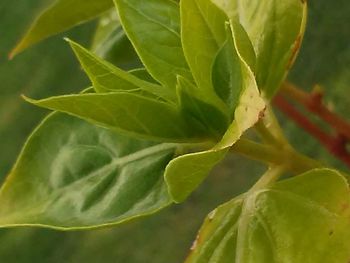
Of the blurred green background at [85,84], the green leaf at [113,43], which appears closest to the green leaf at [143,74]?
the green leaf at [113,43]

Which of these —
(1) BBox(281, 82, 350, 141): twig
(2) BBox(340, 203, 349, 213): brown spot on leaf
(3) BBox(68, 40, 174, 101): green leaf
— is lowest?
(1) BBox(281, 82, 350, 141): twig

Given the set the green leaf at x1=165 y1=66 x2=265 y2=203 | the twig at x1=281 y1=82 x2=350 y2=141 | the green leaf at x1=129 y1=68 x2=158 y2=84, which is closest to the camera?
the green leaf at x1=165 y1=66 x2=265 y2=203

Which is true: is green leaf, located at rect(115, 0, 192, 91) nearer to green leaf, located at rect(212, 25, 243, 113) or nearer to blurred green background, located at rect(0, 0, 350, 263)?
green leaf, located at rect(212, 25, 243, 113)

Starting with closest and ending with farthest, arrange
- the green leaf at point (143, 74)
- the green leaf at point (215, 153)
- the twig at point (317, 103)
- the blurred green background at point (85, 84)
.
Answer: the green leaf at point (215, 153), the green leaf at point (143, 74), the twig at point (317, 103), the blurred green background at point (85, 84)

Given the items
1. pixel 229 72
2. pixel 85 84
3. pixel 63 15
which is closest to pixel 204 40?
pixel 229 72

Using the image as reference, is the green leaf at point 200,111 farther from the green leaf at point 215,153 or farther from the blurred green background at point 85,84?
the blurred green background at point 85,84

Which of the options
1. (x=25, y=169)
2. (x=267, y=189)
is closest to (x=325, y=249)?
(x=267, y=189)

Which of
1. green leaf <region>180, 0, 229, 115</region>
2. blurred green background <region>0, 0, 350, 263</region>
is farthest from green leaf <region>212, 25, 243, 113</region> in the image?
blurred green background <region>0, 0, 350, 263</region>

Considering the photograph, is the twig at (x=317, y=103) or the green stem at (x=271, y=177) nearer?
the green stem at (x=271, y=177)
